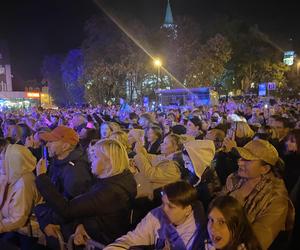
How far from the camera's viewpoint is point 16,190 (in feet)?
14.4

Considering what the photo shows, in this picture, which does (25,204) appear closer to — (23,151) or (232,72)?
(23,151)

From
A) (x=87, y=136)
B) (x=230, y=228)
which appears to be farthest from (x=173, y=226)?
(x=87, y=136)

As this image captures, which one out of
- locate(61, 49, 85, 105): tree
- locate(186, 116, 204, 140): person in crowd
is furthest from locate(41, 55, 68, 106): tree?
locate(186, 116, 204, 140): person in crowd

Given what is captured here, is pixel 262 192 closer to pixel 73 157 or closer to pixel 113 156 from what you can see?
pixel 113 156

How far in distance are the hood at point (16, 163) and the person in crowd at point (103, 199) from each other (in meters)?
0.51

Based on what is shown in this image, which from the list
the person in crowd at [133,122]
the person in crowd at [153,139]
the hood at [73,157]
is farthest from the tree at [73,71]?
the hood at [73,157]

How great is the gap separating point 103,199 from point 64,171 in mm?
1046

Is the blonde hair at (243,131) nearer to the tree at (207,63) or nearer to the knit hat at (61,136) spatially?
the knit hat at (61,136)

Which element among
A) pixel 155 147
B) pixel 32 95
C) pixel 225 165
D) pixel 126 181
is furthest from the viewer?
pixel 32 95

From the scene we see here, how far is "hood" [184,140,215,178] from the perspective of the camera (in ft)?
15.2

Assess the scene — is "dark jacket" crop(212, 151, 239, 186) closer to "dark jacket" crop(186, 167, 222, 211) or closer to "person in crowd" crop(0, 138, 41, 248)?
"dark jacket" crop(186, 167, 222, 211)

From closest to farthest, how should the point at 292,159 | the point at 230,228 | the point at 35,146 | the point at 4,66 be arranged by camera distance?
the point at 230,228 < the point at 292,159 < the point at 35,146 < the point at 4,66

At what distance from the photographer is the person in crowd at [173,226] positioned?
3158mm

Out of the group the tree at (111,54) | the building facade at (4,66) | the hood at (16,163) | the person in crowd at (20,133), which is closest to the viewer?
the hood at (16,163)
